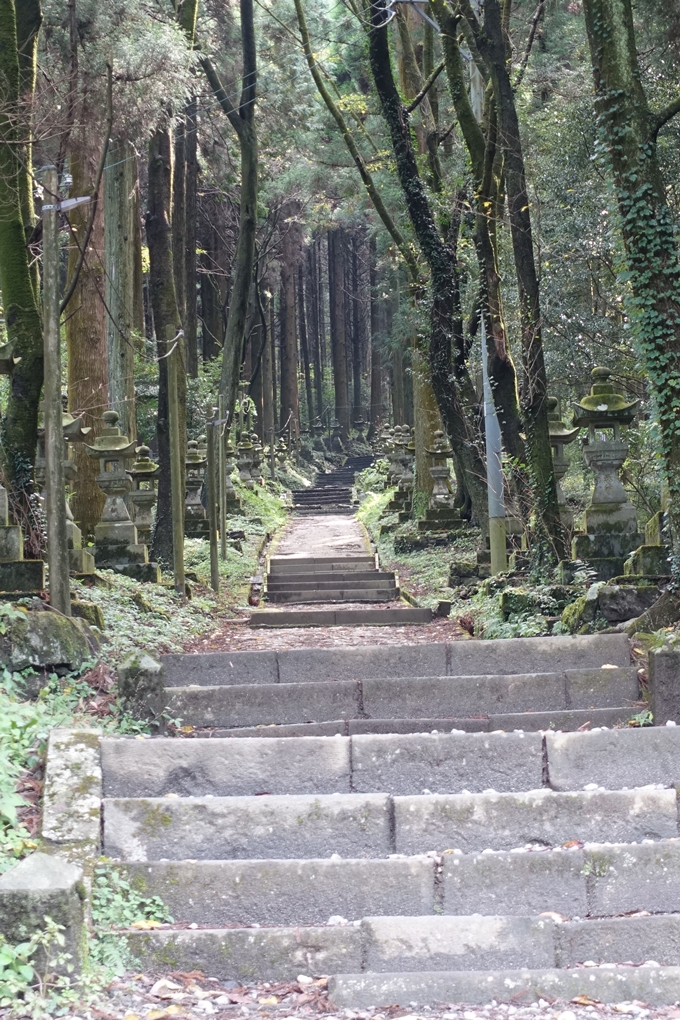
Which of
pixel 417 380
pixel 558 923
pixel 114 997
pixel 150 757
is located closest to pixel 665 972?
pixel 558 923

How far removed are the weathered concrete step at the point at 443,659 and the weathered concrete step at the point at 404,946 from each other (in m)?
3.18

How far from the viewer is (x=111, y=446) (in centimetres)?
1406

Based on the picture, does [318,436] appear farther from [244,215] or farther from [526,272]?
[526,272]

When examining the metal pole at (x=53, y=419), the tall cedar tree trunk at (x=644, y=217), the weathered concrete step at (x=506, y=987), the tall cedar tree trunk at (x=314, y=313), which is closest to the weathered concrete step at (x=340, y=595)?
the tall cedar tree trunk at (x=644, y=217)

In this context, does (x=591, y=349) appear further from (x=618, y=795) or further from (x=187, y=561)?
(x=618, y=795)

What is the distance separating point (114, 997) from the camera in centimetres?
447

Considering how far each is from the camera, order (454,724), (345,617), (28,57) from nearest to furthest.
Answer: (454,724) → (28,57) → (345,617)

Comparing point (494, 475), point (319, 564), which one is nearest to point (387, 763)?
point (494, 475)

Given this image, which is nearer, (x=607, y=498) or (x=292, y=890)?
(x=292, y=890)

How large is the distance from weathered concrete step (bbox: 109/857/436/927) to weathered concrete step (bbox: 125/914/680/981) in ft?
0.83

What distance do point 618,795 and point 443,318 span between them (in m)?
11.3

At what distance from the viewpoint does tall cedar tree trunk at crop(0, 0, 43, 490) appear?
9.66 meters

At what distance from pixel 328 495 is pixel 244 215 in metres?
18.9

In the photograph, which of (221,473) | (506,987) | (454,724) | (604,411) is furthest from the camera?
(221,473)
